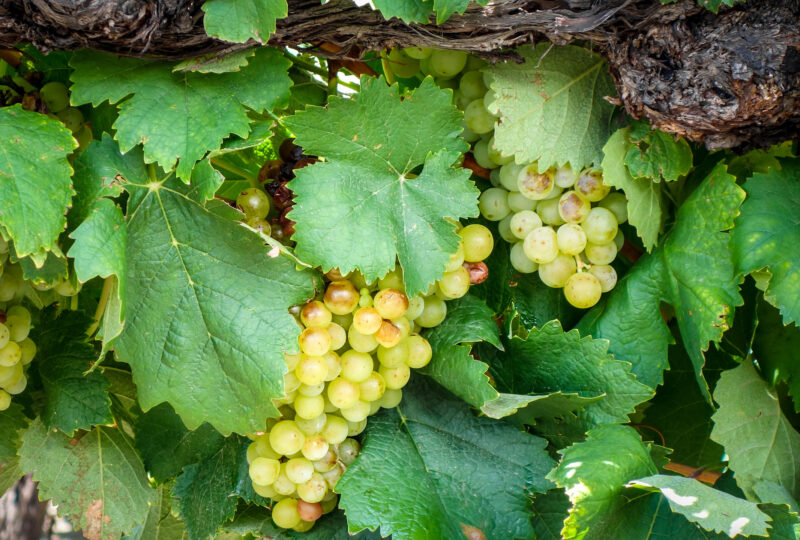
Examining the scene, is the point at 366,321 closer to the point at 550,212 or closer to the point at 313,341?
the point at 313,341

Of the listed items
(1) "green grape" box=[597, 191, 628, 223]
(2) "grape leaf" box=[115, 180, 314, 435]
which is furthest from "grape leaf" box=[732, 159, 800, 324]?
(2) "grape leaf" box=[115, 180, 314, 435]

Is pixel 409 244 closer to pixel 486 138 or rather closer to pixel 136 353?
pixel 486 138

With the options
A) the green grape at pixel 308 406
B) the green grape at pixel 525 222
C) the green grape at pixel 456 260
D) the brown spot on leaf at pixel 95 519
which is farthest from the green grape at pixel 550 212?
the brown spot on leaf at pixel 95 519

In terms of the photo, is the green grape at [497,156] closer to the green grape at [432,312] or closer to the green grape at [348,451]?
the green grape at [432,312]

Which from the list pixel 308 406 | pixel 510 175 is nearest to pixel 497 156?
pixel 510 175

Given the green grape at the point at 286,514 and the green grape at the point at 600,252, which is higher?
the green grape at the point at 600,252

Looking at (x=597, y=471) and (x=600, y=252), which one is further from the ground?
(x=600, y=252)
